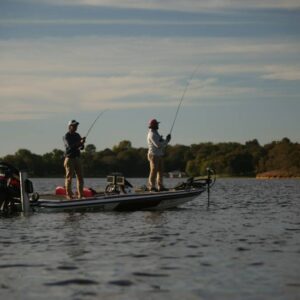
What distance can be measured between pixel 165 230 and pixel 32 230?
112 inches

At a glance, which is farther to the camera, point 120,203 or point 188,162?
point 188,162

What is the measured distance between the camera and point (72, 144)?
1841cm

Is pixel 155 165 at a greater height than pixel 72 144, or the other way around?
pixel 72 144

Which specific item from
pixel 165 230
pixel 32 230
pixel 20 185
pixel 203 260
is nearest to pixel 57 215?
pixel 20 185

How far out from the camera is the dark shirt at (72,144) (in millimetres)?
18406

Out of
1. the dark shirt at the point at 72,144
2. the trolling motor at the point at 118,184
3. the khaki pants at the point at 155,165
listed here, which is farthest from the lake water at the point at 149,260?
the trolling motor at the point at 118,184

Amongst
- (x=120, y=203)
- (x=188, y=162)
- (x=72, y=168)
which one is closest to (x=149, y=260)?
(x=72, y=168)

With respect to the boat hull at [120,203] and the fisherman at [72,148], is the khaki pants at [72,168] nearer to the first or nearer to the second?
the fisherman at [72,148]

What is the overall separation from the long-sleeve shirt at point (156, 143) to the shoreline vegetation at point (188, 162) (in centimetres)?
12353

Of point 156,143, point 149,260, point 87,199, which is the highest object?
point 156,143

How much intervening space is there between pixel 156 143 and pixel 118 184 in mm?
2029

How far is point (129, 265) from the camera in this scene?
977cm

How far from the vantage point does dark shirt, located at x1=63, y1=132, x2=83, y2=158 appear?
18406 mm

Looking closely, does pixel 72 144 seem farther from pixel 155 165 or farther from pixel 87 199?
pixel 155 165
